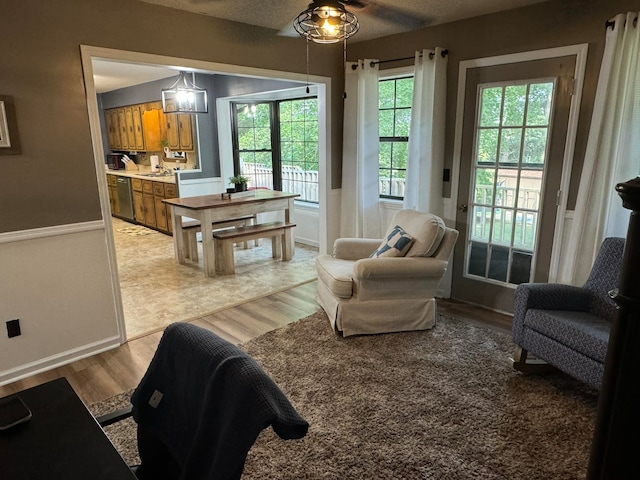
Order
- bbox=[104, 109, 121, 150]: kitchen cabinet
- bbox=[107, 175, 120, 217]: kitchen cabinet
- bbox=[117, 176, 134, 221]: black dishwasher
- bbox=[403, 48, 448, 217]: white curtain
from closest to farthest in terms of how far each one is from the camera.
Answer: bbox=[403, 48, 448, 217]: white curtain, bbox=[117, 176, 134, 221]: black dishwasher, bbox=[107, 175, 120, 217]: kitchen cabinet, bbox=[104, 109, 121, 150]: kitchen cabinet

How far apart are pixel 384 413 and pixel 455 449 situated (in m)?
0.41

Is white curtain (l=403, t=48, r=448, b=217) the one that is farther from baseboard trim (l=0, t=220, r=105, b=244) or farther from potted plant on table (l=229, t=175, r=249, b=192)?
baseboard trim (l=0, t=220, r=105, b=244)

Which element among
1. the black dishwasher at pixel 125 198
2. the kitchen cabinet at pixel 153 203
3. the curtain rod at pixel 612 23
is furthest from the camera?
the black dishwasher at pixel 125 198

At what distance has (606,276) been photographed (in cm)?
258

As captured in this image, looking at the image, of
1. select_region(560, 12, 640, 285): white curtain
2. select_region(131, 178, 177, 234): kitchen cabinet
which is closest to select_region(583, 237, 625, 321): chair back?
select_region(560, 12, 640, 285): white curtain

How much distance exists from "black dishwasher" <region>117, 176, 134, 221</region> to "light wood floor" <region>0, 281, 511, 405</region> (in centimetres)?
456

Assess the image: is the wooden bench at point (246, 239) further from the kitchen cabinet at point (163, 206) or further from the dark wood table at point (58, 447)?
the dark wood table at point (58, 447)

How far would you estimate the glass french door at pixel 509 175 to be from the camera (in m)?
3.21

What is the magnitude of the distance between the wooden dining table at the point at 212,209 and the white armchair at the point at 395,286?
1845 mm

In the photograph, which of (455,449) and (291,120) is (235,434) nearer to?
(455,449)

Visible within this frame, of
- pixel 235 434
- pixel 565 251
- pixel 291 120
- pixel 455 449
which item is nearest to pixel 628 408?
pixel 235 434

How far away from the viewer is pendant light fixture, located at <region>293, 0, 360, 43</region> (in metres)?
2.46

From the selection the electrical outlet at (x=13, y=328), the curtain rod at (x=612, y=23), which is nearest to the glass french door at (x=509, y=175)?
the curtain rod at (x=612, y=23)

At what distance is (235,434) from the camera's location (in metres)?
0.91
